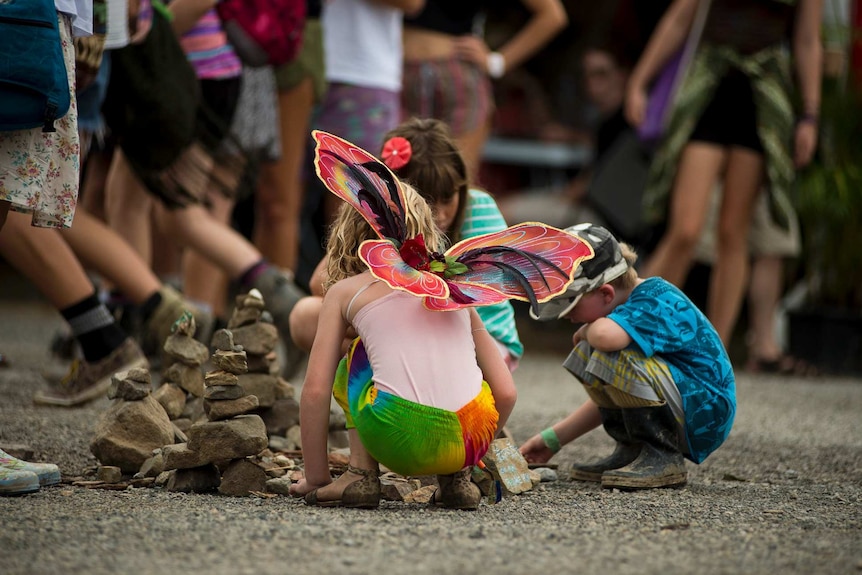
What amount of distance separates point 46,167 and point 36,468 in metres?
0.65

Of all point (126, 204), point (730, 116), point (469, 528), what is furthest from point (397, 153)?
point (730, 116)

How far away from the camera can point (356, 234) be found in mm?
2479

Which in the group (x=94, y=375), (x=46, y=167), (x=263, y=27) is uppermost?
(x=263, y=27)

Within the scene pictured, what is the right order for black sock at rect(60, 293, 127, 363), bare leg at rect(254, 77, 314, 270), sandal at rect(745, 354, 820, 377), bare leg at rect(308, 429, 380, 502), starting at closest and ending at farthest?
1. bare leg at rect(308, 429, 380, 502)
2. black sock at rect(60, 293, 127, 363)
3. bare leg at rect(254, 77, 314, 270)
4. sandal at rect(745, 354, 820, 377)

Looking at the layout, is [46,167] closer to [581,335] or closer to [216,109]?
[581,335]

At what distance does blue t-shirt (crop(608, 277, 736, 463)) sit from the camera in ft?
8.70

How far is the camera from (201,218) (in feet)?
13.1

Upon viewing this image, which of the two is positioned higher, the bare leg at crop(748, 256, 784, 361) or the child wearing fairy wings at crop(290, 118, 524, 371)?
the child wearing fairy wings at crop(290, 118, 524, 371)

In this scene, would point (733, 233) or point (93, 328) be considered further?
point (733, 233)

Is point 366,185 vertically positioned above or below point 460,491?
above

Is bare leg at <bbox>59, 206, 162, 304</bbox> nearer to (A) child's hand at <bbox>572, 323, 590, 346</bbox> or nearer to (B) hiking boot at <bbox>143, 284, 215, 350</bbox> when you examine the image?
(B) hiking boot at <bbox>143, 284, 215, 350</bbox>

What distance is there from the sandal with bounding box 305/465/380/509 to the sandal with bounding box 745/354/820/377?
3495 mm

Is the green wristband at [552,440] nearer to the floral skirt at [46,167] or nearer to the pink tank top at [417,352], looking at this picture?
the pink tank top at [417,352]

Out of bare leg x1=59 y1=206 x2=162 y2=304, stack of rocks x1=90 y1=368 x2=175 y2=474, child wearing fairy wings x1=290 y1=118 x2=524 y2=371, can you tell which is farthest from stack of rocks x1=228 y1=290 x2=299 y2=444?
bare leg x1=59 y1=206 x2=162 y2=304
